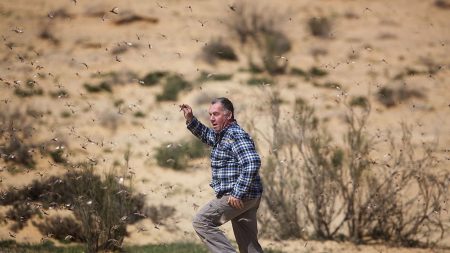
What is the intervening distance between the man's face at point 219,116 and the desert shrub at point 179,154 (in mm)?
9375

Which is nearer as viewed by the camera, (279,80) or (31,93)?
(31,93)

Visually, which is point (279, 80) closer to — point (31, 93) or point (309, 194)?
point (31, 93)

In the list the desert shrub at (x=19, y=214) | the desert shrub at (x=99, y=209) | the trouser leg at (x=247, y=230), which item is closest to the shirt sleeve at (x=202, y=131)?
the trouser leg at (x=247, y=230)

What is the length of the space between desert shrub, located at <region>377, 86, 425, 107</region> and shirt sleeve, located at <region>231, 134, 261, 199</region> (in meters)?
14.8

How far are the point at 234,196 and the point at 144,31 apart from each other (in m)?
19.3

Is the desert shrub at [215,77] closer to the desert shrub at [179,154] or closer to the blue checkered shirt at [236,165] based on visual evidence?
the desert shrub at [179,154]

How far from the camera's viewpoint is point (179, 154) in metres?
14.9

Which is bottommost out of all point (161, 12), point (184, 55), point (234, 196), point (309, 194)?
point (309, 194)

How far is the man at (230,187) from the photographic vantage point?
4871 mm

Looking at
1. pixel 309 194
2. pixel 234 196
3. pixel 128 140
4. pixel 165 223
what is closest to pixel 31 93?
pixel 128 140

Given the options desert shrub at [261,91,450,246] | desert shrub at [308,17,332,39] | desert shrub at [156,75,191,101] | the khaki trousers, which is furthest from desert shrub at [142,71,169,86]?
the khaki trousers

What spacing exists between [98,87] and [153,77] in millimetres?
1771

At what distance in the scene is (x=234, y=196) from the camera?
485 cm

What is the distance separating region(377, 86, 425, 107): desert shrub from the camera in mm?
19141
